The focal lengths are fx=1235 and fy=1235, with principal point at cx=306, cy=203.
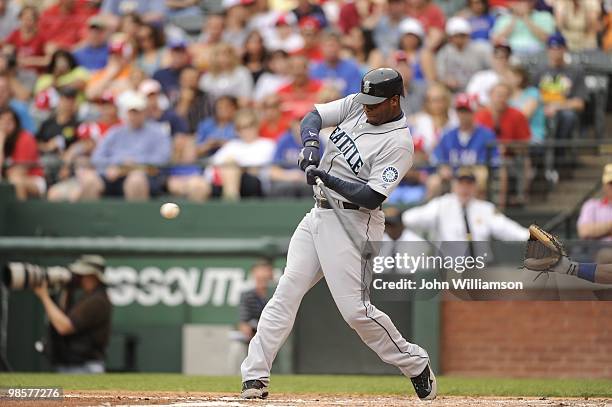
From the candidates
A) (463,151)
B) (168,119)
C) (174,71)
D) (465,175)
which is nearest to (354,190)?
(465,175)

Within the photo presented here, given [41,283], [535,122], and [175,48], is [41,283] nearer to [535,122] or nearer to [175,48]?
[175,48]

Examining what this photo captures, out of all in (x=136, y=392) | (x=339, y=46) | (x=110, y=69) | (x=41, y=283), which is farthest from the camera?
(x=110, y=69)

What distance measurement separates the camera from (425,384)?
736 centimetres

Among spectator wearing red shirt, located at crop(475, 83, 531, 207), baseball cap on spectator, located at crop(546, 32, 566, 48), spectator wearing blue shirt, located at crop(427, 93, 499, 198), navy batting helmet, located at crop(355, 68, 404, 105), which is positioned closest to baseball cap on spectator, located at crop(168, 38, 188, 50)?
spectator wearing blue shirt, located at crop(427, 93, 499, 198)

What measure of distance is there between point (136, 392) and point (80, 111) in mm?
6584

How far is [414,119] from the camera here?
41.2ft

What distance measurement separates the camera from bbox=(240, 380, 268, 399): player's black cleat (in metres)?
7.15

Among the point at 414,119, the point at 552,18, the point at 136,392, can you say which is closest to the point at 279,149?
the point at 414,119

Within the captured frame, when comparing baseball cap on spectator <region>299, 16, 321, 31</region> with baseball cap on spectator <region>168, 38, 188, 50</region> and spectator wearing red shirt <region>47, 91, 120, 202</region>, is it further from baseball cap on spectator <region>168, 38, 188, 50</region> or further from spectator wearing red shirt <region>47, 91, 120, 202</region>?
spectator wearing red shirt <region>47, 91, 120, 202</region>

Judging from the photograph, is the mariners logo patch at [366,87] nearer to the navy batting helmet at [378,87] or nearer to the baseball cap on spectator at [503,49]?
the navy batting helmet at [378,87]

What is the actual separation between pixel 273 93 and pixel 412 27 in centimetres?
171

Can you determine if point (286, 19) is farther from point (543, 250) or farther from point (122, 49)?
point (543, 250)

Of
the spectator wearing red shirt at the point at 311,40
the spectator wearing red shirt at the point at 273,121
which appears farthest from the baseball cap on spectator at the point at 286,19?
the spectator wearing red shirt at the point at 273,121

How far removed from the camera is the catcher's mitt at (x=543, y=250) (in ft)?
24.2
